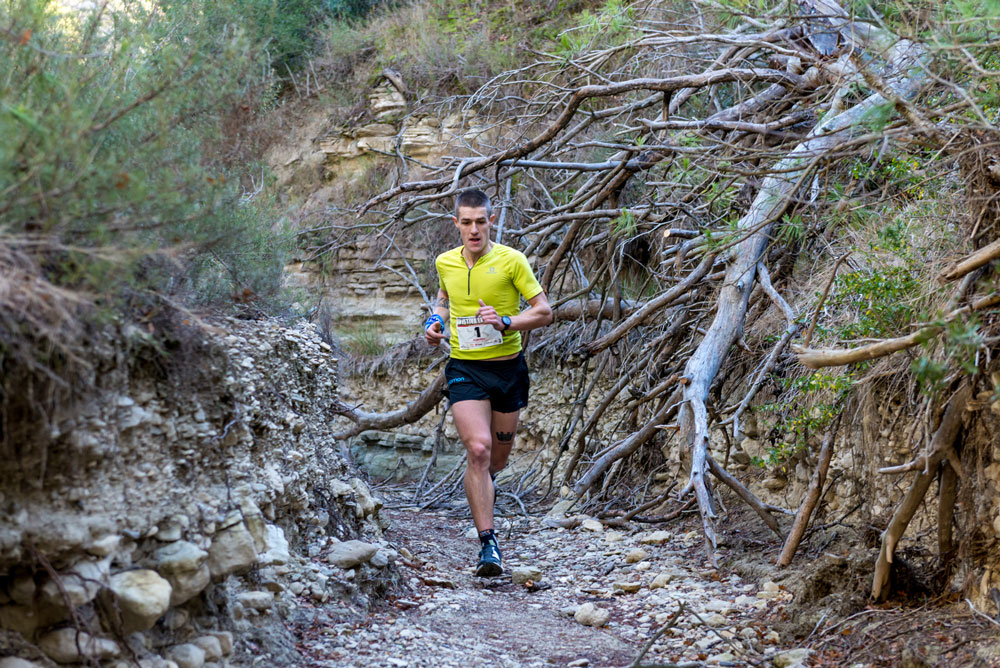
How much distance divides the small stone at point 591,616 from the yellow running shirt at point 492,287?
1.33 meters

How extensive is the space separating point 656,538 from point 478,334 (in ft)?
6.14

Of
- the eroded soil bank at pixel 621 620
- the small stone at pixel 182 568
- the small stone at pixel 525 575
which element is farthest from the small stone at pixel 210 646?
the small stone at pixel 525 575

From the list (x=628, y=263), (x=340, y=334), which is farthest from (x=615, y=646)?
(x=340, y=334)

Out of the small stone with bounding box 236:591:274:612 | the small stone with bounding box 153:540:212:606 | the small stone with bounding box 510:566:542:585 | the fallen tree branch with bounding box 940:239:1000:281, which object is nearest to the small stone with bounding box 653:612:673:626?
the small stone with bounding box 510:566:542:585

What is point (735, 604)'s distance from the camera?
13.5ft

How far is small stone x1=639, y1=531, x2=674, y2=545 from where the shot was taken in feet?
17.7

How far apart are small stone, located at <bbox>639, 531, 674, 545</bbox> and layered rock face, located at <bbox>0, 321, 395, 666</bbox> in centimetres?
212

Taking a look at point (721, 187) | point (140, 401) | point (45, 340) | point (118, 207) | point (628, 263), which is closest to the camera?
point (45, 340)

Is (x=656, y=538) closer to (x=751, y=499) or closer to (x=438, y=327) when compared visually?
(x=751, y=499)

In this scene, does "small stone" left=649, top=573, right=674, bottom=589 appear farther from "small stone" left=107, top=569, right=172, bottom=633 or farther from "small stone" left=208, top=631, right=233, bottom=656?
"small stone" left=107, top=569, right=172, bottom=633

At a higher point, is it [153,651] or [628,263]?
[153,651]

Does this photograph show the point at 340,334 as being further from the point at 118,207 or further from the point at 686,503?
the point at 118,207

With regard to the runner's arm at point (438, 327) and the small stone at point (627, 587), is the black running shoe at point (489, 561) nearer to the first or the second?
the small stone at point (627, 587)

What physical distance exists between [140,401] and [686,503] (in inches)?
146
